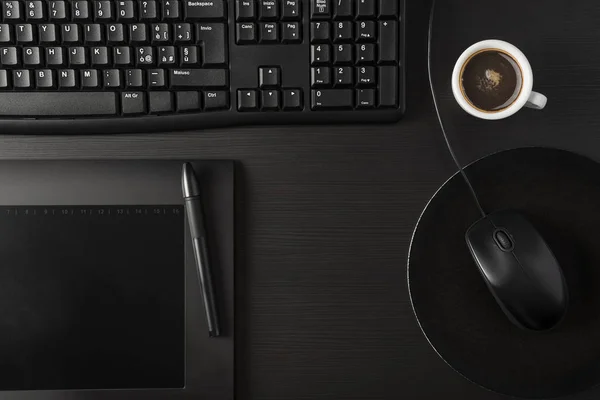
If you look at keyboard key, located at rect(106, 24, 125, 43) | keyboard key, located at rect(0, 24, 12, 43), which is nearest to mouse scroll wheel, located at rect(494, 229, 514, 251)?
keyboard key, located at rect(106, 24, 125, 43)

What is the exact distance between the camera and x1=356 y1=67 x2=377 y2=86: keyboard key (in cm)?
61

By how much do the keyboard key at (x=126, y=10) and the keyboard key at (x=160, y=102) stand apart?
0.08 metres

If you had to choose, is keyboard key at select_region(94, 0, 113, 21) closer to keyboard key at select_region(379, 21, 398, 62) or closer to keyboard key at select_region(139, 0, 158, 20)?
keyboard key at select_region(139, 0, 158, 20)

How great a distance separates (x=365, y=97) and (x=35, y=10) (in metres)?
0.34

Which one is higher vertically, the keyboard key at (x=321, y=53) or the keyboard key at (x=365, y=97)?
the keyboard key at (x=321, y=53)

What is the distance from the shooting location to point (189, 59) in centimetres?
61

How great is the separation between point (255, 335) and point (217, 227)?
13 centimetres

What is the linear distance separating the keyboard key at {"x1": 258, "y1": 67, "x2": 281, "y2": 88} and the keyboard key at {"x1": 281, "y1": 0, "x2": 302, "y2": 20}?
0.18 ft

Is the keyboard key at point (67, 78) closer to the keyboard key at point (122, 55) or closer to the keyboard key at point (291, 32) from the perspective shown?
the keyboard key at point (122, 55)

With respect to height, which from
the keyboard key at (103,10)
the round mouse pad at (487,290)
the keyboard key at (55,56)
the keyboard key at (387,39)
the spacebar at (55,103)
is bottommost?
the round mouse pad at (487,290)

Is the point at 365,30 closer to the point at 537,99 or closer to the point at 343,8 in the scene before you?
the point at 343,8

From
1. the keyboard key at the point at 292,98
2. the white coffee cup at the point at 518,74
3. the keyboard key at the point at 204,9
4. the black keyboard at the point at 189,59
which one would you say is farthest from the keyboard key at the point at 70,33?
the white coffee cup at the point at 518,74

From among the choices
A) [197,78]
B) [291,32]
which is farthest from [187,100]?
[291,32]

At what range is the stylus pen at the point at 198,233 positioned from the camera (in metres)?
0.64
